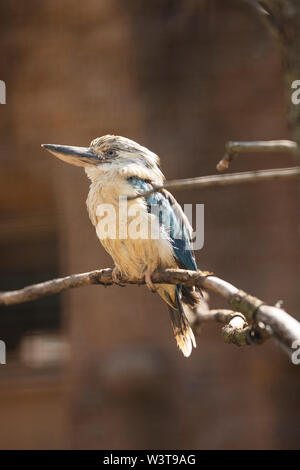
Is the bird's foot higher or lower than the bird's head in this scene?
lower

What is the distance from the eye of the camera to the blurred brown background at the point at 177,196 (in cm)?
566

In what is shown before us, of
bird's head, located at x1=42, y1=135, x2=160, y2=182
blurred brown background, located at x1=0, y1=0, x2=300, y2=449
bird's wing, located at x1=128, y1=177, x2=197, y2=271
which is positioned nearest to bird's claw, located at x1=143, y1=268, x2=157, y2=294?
bird's wing, located at x1=128, y1=177, x2=197, y2=271

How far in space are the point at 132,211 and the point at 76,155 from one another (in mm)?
276

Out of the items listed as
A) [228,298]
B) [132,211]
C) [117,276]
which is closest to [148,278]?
[117,276]

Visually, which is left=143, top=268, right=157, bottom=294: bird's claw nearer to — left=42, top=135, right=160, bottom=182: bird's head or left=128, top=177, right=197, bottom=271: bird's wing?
left=128, top=177, right=197, bottom=271: bird's wing

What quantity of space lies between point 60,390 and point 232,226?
2.11 meters

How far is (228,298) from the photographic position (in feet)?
4.90

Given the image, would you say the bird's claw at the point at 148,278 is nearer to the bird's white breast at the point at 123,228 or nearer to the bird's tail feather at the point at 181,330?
the bird's white breast at the point at 123,228

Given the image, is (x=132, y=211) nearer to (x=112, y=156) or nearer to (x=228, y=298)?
(x=112, y=156)

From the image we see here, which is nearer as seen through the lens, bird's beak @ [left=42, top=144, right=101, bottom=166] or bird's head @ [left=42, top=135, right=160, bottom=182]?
bird's beak @ [left=42, top=144, right=101, bottom=166]

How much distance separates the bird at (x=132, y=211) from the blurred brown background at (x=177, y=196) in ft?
9.33

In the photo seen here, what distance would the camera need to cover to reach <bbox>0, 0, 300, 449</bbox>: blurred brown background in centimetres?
566

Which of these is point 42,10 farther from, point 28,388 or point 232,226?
point 28,388
